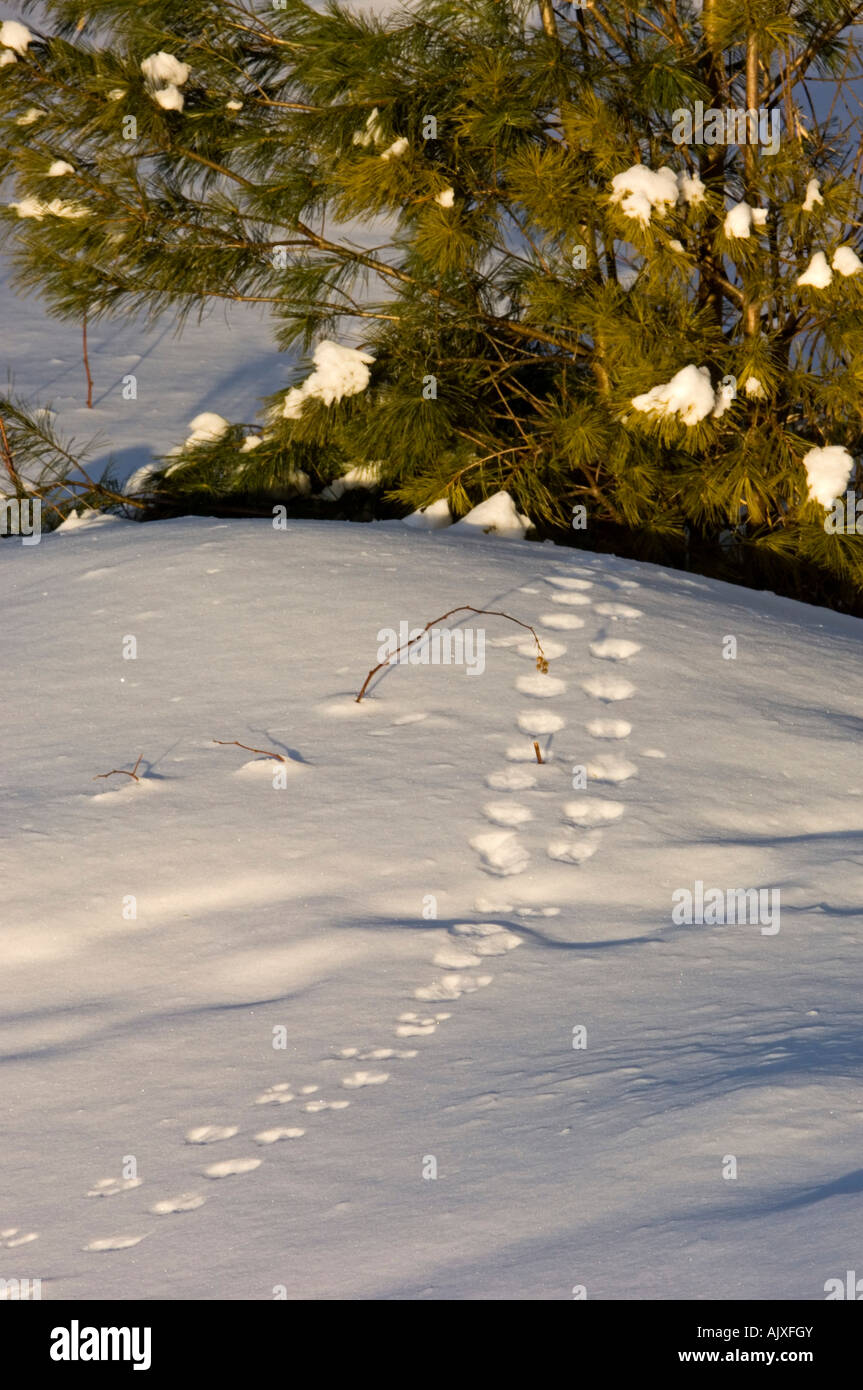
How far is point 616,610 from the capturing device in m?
3.51

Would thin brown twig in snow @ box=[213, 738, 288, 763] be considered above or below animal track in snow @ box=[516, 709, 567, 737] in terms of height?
below

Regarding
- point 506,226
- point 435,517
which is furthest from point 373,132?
point 435,517

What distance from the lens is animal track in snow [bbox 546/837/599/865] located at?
95.8 inches

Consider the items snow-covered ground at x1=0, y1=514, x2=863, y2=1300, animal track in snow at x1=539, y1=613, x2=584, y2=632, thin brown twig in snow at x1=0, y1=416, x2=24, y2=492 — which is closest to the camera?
snow-covered ground at x1=0, y1=514, x2=863, y2=1300

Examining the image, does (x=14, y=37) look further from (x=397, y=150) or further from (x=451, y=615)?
(x=451, y=615)

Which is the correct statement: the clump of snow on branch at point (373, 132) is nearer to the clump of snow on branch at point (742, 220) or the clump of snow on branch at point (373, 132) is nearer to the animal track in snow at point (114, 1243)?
the clump of snow on branch at point (742, 220)

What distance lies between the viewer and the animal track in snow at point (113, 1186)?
169 centimetres

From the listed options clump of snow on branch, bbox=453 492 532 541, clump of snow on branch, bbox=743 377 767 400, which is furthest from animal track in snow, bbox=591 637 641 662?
clump of snow on branch, bbox=743 377 767 400

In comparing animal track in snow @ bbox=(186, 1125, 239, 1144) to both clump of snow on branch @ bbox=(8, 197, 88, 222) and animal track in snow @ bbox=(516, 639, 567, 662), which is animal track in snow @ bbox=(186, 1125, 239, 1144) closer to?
animal track in snow @ bbox=(516, 639, 567, 662)

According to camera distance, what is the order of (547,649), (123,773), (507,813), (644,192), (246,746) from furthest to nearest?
(644,192), (547,649), (246,746), (123,773), (507,813)

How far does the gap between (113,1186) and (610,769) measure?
4.50ft

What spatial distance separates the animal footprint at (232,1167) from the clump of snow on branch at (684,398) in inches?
111

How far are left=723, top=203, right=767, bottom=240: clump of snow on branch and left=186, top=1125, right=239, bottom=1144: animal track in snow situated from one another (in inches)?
126
